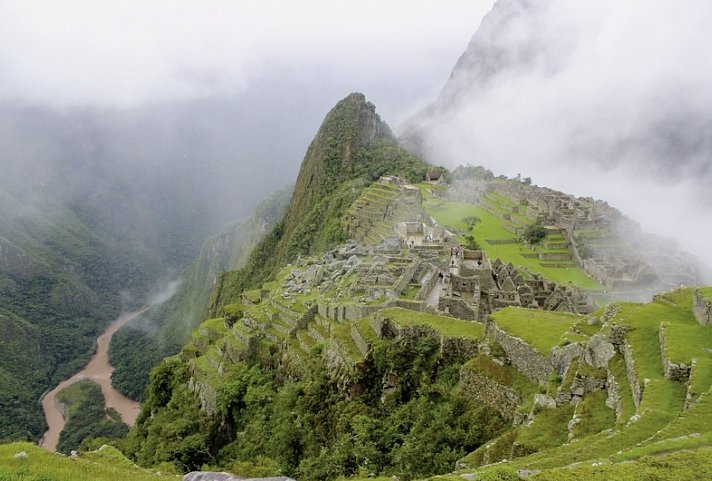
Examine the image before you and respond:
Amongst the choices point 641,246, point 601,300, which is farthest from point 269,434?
point 641,246

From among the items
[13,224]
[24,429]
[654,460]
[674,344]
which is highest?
[674,344]

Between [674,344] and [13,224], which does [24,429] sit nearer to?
[674,344]

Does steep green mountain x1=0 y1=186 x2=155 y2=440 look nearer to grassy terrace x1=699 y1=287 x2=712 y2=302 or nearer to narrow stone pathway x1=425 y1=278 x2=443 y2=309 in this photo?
narrow stone pathway x1=425 y1=278 x2=443 y2=309

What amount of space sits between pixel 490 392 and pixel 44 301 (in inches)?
5827

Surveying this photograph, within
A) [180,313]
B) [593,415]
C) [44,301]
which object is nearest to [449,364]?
[593,415]

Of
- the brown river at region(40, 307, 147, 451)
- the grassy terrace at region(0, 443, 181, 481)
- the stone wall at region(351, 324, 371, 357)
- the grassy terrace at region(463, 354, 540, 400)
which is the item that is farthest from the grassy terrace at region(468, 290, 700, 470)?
the brown river at region(40, 307, 147, 451)

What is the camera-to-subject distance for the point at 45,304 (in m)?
137

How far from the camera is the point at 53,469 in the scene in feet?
31.2

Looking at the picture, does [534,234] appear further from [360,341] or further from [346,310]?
[360,341]

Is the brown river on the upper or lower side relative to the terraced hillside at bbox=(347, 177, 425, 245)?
lower

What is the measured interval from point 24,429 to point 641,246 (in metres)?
82.4

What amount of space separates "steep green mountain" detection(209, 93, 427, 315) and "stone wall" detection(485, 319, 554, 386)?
6163 cm

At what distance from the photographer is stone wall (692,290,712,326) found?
12.2 meters

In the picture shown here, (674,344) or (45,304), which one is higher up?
(674,344)
